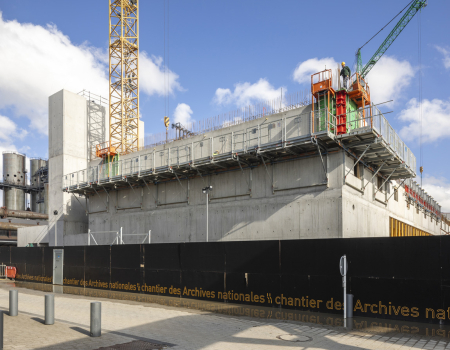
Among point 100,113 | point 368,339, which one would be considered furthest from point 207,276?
point 100,113

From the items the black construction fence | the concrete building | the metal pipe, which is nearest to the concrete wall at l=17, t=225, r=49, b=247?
the concrete building

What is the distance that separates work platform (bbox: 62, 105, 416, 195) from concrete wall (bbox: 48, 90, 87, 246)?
400 inches

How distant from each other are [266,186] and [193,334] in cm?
1547

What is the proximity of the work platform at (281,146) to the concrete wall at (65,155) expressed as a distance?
1016 cm

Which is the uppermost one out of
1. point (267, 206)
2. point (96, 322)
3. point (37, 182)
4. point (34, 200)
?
point (37, 182)

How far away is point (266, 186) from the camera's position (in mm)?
25562

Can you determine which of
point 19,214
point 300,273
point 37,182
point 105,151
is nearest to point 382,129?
point 300,273

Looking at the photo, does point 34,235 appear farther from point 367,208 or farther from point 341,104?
point 341,104

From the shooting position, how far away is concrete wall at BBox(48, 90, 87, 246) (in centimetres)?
4138

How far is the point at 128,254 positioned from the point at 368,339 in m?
15.0

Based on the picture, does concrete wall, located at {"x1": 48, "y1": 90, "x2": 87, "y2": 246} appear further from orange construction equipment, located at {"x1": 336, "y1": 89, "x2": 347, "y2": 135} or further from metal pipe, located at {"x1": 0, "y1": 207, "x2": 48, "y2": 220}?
orange construction equipment, located at {"x1": 336, "y1": 89, "x2": 347, "y2": 135}

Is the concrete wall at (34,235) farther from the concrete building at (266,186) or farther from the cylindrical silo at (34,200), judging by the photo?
the cylindrical silo at (34,200)

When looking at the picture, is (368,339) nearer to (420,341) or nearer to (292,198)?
(420,341)

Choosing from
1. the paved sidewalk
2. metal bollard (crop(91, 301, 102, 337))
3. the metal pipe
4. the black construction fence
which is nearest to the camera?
the paved sidewalk
